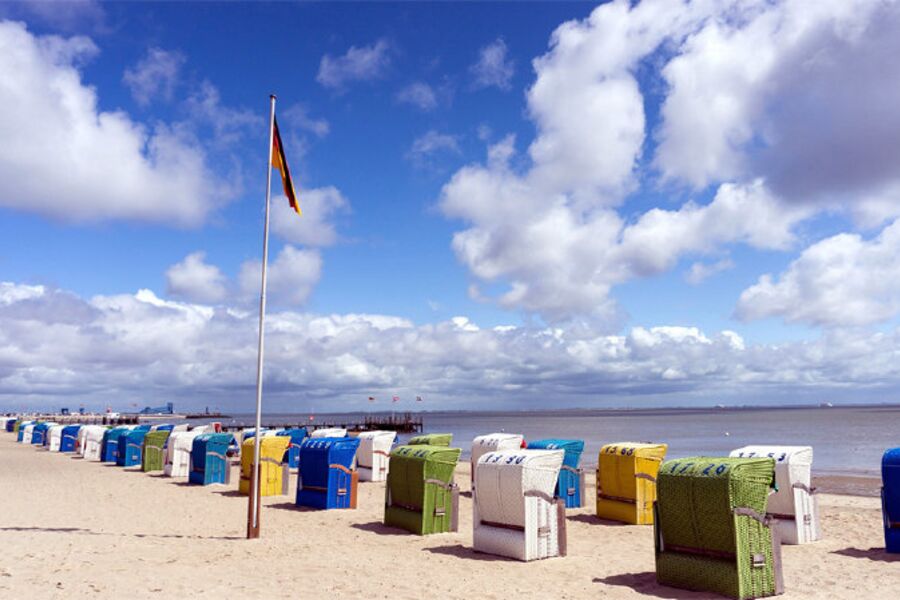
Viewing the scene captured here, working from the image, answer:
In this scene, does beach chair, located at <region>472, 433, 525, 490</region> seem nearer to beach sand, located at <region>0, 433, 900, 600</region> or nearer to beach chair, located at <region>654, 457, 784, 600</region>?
beach sand, located at <region>0, 433, 900, 600</region>

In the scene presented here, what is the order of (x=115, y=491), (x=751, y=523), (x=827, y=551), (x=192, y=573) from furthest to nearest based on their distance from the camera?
(x=115, y=491)
(x=827, y=551)
(x=192, y=573)
(x=751, y=523)

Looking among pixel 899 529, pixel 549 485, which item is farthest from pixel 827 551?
pixel 549 485

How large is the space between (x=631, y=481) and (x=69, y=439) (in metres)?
39.6

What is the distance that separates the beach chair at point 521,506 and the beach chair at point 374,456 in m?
14.4

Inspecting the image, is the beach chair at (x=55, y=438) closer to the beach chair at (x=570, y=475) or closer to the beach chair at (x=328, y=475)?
the beach chair at (x=328, y=475)

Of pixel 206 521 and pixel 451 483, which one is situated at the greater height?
pixel 451 483

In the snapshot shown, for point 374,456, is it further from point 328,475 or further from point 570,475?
point 570,475

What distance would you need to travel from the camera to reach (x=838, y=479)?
30.3 meters

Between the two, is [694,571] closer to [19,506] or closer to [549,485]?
[549,485]

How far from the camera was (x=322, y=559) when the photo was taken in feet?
39.4

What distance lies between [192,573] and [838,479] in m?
28.6

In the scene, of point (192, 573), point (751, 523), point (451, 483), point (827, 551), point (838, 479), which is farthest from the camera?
point (838, 479)

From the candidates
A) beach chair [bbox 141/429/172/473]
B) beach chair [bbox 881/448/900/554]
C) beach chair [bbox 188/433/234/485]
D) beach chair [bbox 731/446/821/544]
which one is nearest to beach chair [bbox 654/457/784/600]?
beach chair [bbox 881/448/900/554]

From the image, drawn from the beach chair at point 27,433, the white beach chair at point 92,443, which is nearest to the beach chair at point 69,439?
the white beach chair at point 92,443
